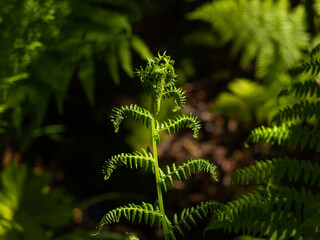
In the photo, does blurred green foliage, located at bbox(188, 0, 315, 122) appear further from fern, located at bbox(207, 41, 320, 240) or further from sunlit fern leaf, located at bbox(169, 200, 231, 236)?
sunlit fern leaf, located at bbox(169, 200, 231, 236)

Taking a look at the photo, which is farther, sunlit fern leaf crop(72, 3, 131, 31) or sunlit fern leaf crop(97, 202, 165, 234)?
sunlit fern leaf crop(72, 3, 131, 31)

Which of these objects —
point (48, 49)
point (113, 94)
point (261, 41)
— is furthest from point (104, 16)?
point (261, 41)

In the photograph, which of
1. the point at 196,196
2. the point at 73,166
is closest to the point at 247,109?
the point at 196,196

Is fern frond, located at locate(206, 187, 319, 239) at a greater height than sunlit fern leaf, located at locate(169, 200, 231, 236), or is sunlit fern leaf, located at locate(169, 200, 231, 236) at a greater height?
sunlit fern leaf, located at locate(169, 200, 231, 236)

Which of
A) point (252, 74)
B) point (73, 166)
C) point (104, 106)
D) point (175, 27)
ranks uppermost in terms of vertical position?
point (175, 27)

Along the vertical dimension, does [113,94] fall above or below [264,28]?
below

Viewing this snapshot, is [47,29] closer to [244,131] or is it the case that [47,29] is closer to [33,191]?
[33,191]

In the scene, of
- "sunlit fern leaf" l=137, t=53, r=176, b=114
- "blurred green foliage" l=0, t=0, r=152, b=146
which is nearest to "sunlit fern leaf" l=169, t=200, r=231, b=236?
"sunlit fern leaf" l=137, t=53, r=176, b=114

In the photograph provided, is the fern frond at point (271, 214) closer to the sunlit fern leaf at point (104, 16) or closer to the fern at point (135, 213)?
the fern at point (135, 213)

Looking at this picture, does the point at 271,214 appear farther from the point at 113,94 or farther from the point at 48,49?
the point at 113,94

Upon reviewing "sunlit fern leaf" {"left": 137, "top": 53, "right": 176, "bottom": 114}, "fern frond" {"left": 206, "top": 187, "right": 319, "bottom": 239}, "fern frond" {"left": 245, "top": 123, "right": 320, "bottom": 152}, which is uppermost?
"sunlit fern leaf" {"left": 137, "top": 53, "right": 176, "bottom": 114}

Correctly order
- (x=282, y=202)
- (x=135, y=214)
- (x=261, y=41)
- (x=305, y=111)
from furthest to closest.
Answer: (x=261, y=41)
(x=305, y=111)
(x=282, y=202)
(x=135, y=214)
